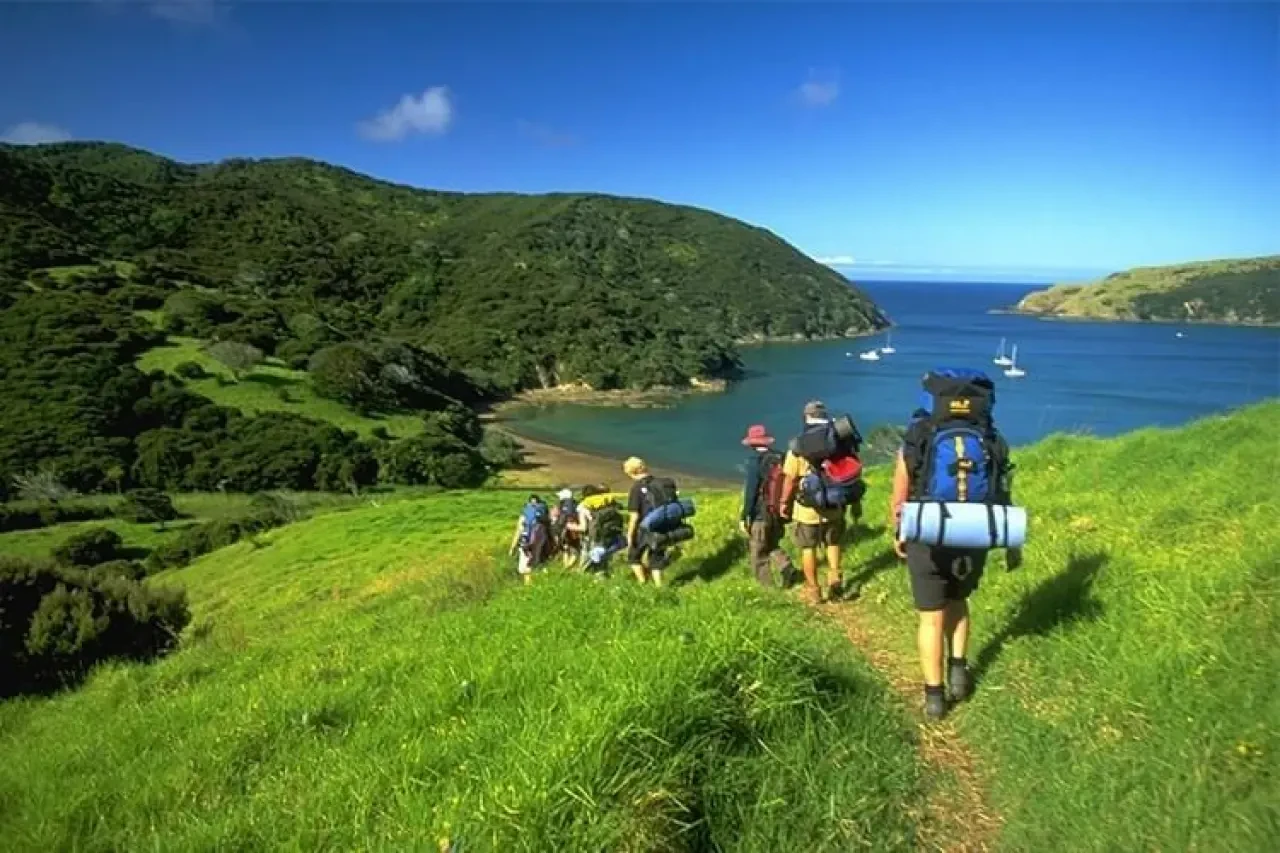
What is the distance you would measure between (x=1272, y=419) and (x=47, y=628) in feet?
60.5

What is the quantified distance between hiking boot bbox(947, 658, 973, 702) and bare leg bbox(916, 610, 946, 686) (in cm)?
19

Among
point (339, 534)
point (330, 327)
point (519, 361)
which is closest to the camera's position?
point (339, 534)

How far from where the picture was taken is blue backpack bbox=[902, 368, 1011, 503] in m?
5.14

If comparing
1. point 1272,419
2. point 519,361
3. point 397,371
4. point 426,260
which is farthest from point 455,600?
point 426,260

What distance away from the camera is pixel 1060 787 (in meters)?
4.26

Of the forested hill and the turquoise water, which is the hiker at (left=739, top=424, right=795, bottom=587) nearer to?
the turquoise water

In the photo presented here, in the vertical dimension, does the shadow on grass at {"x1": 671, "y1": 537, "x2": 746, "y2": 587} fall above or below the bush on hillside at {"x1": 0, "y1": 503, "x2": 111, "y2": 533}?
above

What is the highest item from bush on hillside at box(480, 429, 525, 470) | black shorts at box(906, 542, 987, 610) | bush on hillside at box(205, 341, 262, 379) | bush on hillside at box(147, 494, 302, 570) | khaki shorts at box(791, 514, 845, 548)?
black shorts at box(906, 542, 987, 610)

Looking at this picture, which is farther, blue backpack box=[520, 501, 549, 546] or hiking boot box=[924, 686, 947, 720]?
blue backpack box=[520, 501, 549, 546]

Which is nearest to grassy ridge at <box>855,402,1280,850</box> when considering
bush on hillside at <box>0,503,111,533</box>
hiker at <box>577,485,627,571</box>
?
hiker at <box>577,485,627,571</box>

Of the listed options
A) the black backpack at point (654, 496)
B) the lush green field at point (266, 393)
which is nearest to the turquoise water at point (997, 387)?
the lush green field at point (266, 393)

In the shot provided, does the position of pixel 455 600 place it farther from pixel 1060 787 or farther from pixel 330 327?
pixel 330 327

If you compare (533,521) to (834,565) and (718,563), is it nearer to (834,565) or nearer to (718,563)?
(718,563)

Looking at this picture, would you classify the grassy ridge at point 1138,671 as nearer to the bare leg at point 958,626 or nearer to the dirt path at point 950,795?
the dirt path at point 950,795
